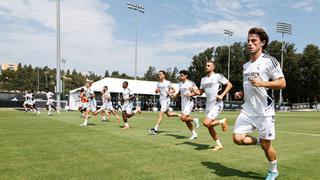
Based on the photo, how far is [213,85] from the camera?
10742mm

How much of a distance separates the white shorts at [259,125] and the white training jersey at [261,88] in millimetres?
85

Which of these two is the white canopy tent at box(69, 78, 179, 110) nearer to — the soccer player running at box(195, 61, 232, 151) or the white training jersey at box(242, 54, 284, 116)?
the soccer player running at box(195, 61, 232, 151)

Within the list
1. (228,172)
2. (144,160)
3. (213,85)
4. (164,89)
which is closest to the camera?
(228,172)

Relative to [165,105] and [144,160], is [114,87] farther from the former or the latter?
[144,160]

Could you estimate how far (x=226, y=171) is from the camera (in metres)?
7.21

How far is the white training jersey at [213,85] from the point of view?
420 inches

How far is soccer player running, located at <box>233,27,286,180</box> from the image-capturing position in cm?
636

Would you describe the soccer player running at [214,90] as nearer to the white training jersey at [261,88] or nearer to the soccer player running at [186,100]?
the soccer player running at [186,100]

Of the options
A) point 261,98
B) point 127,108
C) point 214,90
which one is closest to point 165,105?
point 127,108

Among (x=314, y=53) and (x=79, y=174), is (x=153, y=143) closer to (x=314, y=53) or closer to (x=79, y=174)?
(x=79, y=174)

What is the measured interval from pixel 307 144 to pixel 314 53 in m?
91.6

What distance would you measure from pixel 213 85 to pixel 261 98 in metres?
4.25

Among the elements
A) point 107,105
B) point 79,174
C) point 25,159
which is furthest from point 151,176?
point 107,105

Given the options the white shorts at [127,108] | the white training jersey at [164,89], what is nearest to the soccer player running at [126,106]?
the white shorts at [127,108]
